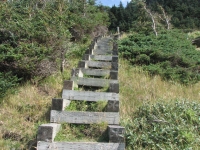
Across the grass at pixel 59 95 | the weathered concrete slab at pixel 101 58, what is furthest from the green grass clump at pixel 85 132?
the weathered concrete slab at pixel 101 58

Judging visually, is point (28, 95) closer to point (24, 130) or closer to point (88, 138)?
point (24, 130)

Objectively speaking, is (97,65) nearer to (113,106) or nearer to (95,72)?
(95,72)

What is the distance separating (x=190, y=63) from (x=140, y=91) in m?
2.58

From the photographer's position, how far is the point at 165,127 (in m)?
3.67

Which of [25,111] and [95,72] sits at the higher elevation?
[95,72]

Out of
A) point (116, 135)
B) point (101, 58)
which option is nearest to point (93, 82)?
point (116, 135)

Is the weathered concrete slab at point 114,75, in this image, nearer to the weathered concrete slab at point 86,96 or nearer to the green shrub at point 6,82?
the weathered concrete slab at point 86,96

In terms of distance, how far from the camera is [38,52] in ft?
A: 17.2

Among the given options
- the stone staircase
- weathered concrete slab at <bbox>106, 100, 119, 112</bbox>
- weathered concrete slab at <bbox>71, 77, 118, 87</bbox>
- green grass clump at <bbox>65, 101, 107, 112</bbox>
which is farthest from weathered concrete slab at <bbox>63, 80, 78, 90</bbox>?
weathered concrete slab at <bbox>106, 100, 119, 112</bbox>

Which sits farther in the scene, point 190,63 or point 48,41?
point 190,63

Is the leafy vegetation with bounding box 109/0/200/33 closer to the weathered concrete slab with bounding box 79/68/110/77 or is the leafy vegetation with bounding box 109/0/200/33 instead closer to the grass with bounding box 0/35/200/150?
the grass with bounding box 0/35/200/150

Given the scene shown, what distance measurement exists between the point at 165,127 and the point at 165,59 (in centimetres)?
426

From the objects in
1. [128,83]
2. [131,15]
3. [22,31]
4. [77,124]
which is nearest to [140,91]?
[128,83]

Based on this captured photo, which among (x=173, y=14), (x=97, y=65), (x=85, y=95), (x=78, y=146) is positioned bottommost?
(x=78, y=146)
